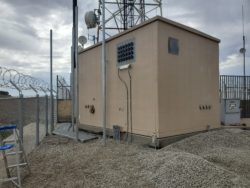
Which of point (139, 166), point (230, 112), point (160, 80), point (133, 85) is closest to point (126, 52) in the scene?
point (133, 85)

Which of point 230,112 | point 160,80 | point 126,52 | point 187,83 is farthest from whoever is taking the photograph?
point 230,112

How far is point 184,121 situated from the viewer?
678cm

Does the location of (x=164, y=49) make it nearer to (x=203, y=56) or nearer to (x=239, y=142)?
(x=203, y=56)

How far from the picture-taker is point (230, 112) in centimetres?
982

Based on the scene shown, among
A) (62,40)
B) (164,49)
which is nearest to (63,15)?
(62,40)

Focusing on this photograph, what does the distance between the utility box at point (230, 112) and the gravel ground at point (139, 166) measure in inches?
127

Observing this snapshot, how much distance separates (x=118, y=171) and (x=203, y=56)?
4.87m

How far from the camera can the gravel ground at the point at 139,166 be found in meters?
3.71

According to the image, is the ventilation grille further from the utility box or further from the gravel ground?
the utility box

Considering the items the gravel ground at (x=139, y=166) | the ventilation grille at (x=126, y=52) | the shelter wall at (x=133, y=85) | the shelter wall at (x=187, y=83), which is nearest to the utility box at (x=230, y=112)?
the shelter wall at (x=187, y=83)

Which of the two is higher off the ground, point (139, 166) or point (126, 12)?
point (126, 12)

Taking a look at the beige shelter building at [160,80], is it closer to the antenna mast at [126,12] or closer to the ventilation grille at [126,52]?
the ventilation grille at [126,52]

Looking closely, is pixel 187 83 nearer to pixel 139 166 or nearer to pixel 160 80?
pixel 160 80

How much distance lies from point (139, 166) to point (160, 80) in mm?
2417
